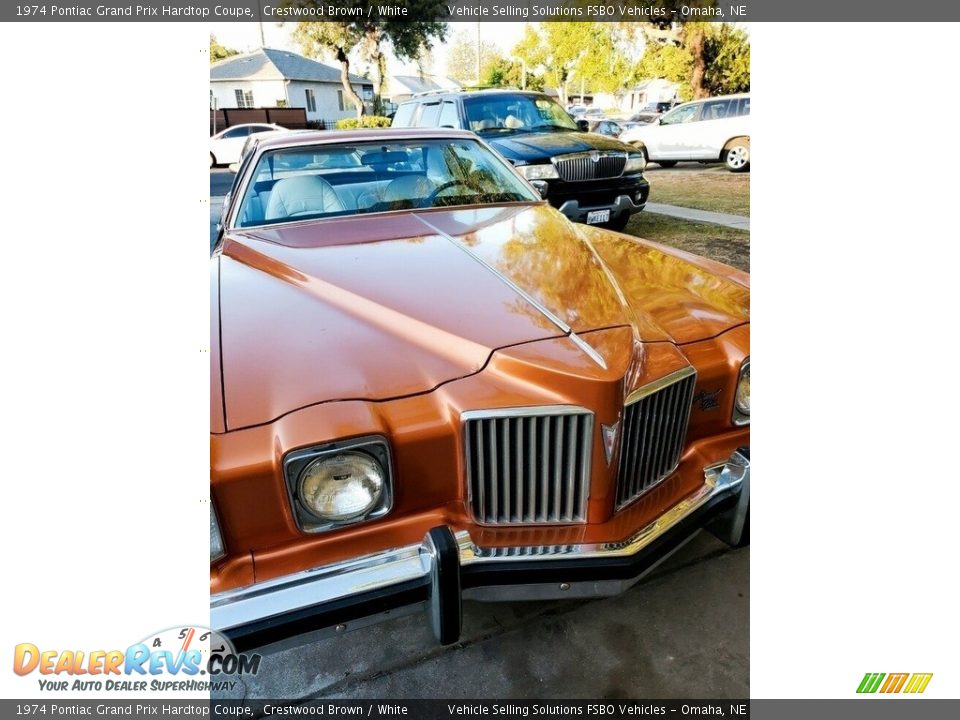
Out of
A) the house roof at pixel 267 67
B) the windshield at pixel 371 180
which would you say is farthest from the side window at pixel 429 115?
the house roof at pixel 267 67

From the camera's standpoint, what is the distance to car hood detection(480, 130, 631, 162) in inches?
284

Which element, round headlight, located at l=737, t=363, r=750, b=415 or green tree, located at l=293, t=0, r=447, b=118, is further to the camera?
green tree, located at l=293, t=0, r=447, b=118

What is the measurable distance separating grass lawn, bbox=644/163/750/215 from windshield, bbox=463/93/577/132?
2600mm

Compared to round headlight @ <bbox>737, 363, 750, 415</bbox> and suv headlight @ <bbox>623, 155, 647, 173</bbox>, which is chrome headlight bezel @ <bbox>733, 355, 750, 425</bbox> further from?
suv headlight @ <bbox>623, 155, 647, 173</bbox>

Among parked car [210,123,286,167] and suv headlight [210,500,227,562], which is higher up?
parked car [210,123,286,167]

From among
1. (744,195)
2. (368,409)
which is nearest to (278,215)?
(368,409)

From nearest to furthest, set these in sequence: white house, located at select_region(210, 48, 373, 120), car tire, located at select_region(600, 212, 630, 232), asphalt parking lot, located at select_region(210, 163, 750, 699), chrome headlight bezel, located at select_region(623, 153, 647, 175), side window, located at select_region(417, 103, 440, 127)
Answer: asphalt parking lot, located at select_region(210, 163, 750, 699)
car tire, located at select_region(600, 212, 630, 232)
chrome headlight bezel, located at select_region(623, 153, 647, 175)
side window, located at select_region(417, 103, 440, 127)
white house, located at select_region(210, 48, 373, 120)

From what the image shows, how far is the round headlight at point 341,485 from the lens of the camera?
1538 millimetres

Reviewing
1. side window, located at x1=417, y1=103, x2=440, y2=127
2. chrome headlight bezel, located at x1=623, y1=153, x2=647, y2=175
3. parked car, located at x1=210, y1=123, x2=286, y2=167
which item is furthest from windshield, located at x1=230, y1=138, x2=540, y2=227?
parked car, located at x1=210, y1=123, x2=286, y2=167

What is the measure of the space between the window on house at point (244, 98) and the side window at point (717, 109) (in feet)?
77.6

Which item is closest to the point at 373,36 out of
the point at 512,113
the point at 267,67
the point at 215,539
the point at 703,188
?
the point at 267,67

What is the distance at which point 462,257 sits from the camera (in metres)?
2.36
